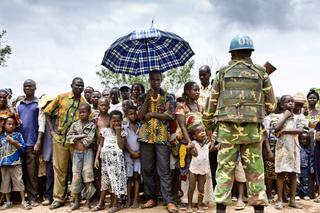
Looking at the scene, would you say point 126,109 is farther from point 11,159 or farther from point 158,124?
point 11,159

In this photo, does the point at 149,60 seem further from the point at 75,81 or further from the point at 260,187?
the point at 260,187

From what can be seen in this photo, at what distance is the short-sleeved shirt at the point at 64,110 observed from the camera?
22.1ft

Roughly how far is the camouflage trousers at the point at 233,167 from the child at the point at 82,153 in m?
2.48

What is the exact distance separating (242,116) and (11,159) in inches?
161

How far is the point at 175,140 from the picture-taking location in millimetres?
6500

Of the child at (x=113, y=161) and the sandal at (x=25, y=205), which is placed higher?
the child at (x=113, y=161)

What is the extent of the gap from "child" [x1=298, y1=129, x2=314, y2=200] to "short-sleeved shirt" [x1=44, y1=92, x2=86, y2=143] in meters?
3.89

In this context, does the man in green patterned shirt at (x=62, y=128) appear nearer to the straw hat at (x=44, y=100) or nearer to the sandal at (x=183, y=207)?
the straw hat at (x=44, y=100)

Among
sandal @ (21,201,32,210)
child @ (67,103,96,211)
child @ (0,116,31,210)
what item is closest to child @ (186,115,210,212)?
child @ (67,103,96,211)

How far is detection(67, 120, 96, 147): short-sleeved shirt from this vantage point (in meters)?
6.55

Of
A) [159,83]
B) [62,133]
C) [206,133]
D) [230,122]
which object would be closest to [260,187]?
[230,122]

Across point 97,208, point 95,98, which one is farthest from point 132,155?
point 95,98

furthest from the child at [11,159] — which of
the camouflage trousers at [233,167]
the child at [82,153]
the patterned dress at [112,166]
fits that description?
the camouflage trousers at [233,167]

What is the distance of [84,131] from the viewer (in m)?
6.60
